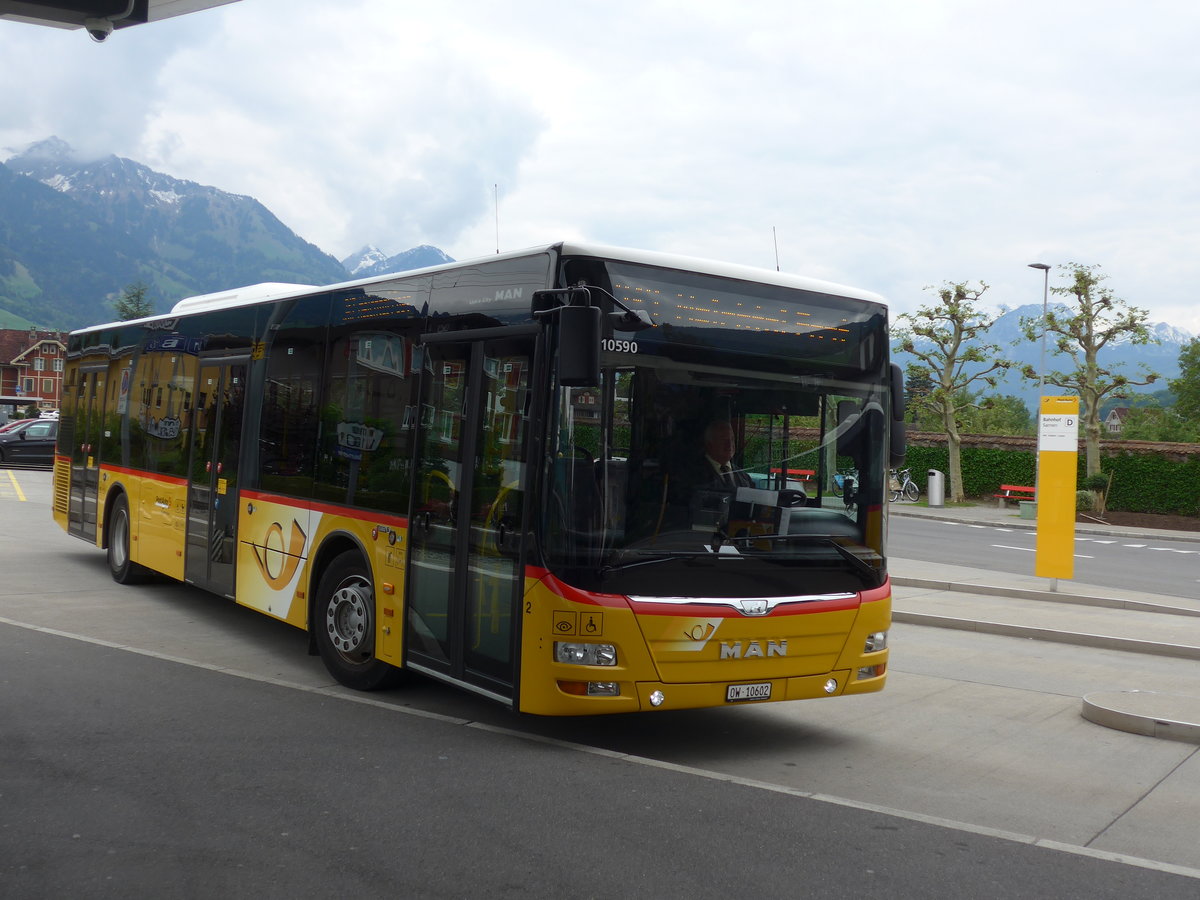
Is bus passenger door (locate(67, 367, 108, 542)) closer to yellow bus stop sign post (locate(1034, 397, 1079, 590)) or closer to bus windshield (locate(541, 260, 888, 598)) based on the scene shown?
bus windshield (locate(541, 260, 888, 598))

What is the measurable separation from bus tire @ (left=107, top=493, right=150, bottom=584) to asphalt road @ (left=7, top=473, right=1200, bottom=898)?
3.31m

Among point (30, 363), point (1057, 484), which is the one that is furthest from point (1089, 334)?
point (30, 363)

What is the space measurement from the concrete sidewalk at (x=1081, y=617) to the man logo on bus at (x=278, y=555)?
5.70 m

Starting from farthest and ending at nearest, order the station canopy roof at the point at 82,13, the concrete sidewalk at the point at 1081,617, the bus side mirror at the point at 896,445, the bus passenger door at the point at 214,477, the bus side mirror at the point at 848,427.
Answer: the bus passenger door at the point at 214,477, the concrete sidewalk at the point at 1081,617, the station canopy roof at the point at 82,13, the bus side mirror at the point at 896,445, the bus side mirror at the point at 848,427

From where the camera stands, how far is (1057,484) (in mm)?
13750

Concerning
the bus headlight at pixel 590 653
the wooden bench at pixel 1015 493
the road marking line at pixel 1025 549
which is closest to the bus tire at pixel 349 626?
the bus headlight at pixel 590 653

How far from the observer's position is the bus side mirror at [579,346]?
586 centimetres

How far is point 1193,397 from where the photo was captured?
8669 centimetres

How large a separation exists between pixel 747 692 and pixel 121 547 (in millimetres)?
8901

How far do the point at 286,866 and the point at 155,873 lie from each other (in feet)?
1.61

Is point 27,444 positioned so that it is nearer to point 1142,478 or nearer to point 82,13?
point 82,13

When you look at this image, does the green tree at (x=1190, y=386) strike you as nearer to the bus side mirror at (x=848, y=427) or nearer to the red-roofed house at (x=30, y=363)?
the bus side mirror at (x=848, y=427)

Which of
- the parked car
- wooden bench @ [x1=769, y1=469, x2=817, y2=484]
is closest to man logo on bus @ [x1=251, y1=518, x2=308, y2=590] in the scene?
wooden bench @ [x1=769, y1=469, x2=817, y2=484]

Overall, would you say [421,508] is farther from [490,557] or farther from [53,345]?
[53,345]
